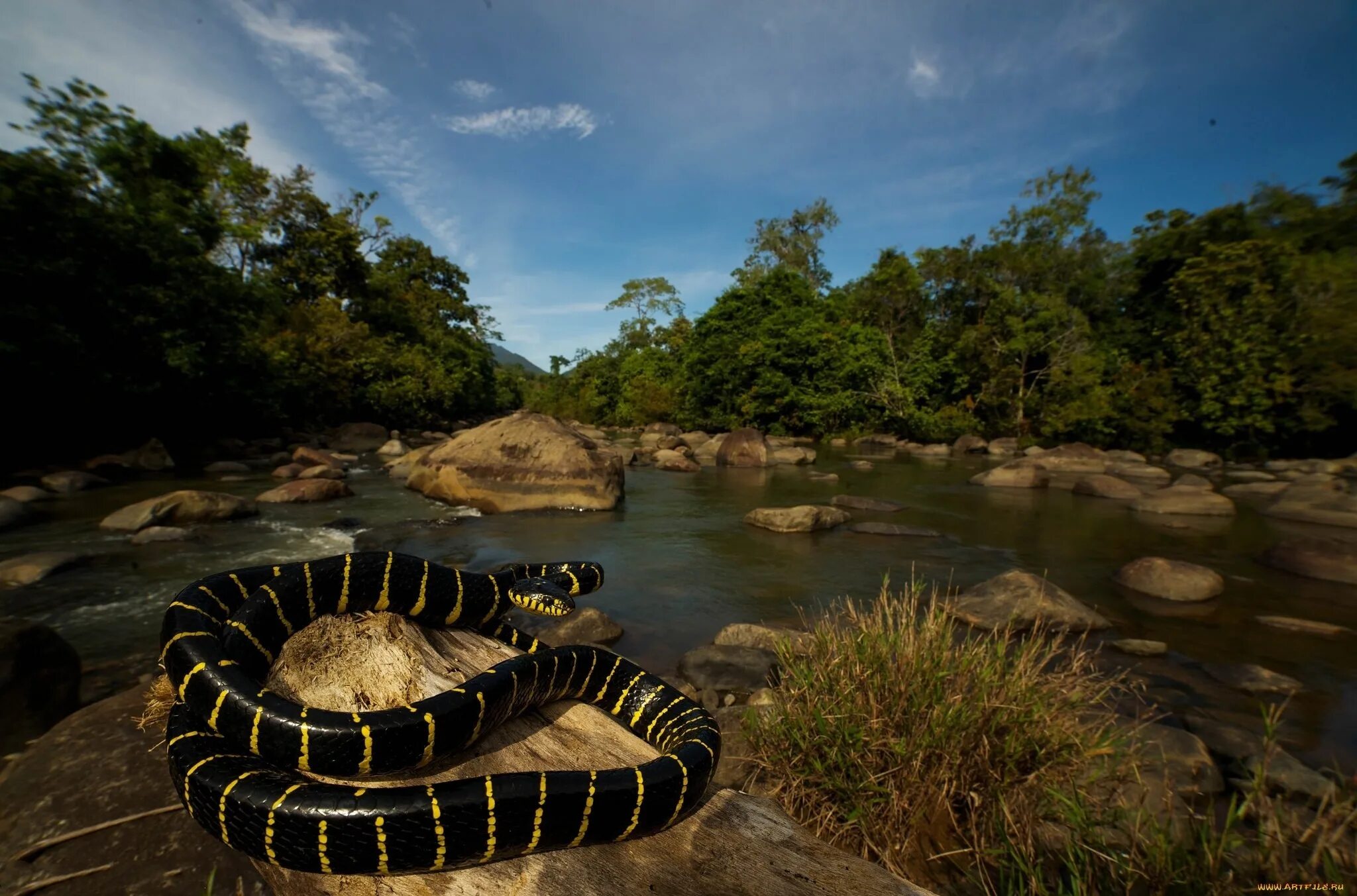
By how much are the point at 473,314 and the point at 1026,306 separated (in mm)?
52721

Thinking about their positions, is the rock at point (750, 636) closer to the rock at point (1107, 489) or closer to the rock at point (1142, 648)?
the rock at point (1142, 648)

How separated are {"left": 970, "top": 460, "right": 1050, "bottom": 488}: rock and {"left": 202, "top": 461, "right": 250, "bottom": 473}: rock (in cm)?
2810

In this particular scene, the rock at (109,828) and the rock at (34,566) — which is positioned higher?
the rock at (109,828)

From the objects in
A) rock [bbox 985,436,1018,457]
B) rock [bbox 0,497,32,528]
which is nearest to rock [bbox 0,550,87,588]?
rock [bbox 0,497,32,528]

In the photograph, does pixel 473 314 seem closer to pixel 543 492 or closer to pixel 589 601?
pixel 543 492

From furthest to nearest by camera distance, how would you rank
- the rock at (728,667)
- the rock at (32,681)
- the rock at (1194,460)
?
the rock at (1194,460) → the rock at (728,667) → the rock at (32,681)

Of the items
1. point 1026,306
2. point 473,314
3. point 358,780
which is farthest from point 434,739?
point 473,314

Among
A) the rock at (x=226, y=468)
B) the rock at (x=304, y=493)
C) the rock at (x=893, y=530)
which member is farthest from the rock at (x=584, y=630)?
the rock at (x=226, y=468)

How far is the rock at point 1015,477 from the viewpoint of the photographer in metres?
22.8

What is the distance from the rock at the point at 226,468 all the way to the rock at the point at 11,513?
746 cm

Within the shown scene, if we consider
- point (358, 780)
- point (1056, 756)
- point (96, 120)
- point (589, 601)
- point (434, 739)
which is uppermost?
point (96, 120)

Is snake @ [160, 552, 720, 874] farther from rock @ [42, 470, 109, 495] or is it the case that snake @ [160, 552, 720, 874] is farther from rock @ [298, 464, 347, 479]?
rock @ [42, 470, 109, 495]

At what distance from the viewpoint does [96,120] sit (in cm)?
1947

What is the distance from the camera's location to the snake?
8.82 ft
